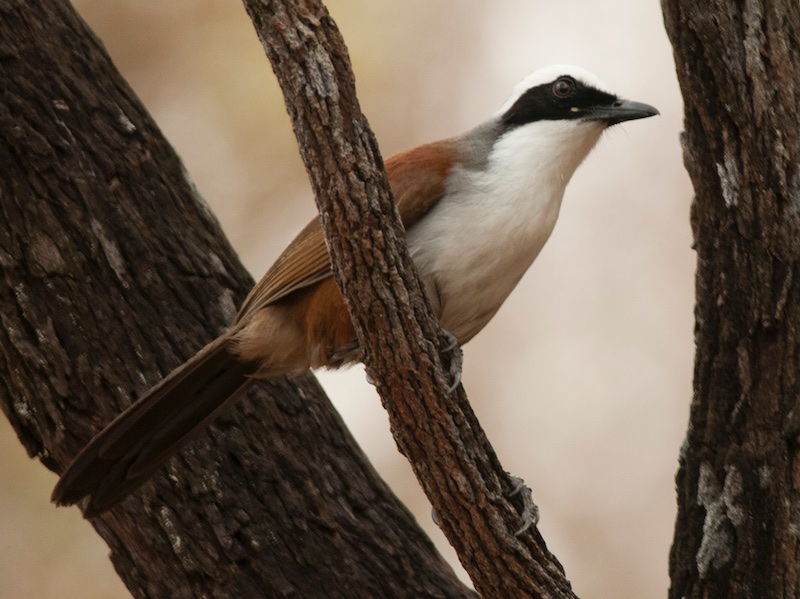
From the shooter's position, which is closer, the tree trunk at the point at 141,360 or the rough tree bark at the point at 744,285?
the rough tree bark at the point at 744,285

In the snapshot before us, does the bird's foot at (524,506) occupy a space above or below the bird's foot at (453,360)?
below

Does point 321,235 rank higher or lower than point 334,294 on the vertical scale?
higher

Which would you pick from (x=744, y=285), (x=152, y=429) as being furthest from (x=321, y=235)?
(x=744, y=285)

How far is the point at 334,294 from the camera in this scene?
3.97 meters

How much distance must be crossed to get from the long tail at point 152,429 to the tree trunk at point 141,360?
0.12 metres

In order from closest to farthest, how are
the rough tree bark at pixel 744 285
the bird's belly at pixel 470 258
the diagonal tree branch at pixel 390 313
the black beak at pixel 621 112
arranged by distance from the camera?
the diagonal tree branch at pixel 390 313 → the rough tree bark at pixel 744 285 → the bird's belly at pixel 470 258 → the black beak at pixel 621 112

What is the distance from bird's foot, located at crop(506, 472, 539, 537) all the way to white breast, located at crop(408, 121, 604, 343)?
3.04 ft

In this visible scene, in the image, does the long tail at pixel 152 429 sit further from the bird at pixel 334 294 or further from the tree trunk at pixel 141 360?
the tree trunk at pixel 141 360

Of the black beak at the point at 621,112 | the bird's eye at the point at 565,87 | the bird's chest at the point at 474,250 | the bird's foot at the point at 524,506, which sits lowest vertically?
the bird's foot at the point at 524,506

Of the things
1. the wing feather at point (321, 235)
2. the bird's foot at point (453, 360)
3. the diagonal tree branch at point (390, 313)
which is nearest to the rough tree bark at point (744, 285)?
the diagonal tree branch at point (390, 313)

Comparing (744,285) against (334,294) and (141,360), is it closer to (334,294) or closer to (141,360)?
(334,294)

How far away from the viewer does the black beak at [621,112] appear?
14.7ft

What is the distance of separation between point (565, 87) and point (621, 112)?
0.79 ft

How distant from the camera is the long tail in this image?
3.74 metres
